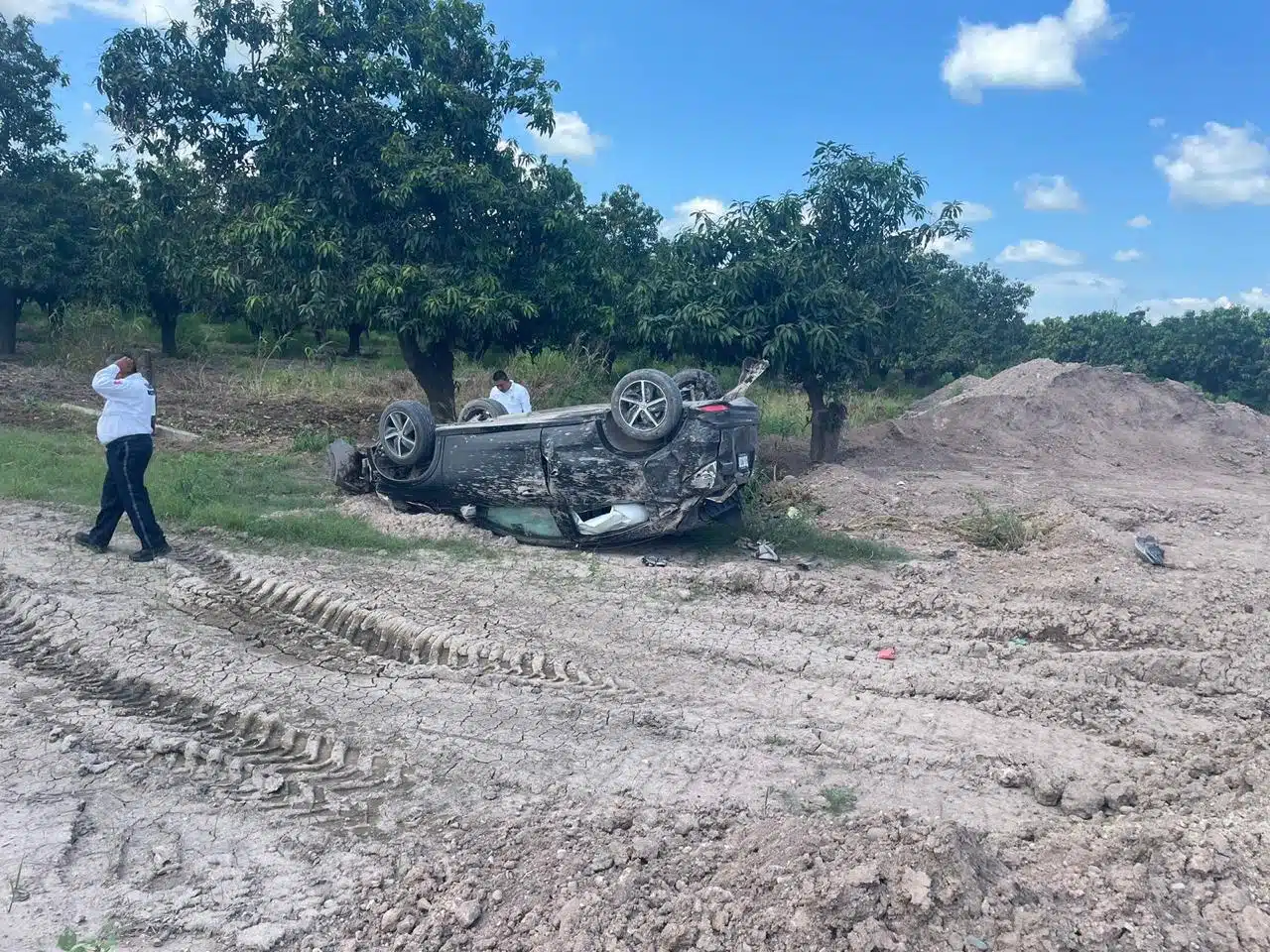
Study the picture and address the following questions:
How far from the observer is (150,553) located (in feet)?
24.1

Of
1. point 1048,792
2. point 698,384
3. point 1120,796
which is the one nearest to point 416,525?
point 698,384

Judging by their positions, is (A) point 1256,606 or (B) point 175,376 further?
(B) point 175,376

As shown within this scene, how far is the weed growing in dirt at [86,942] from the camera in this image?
9.80 ft

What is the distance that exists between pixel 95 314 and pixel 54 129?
4022 mm

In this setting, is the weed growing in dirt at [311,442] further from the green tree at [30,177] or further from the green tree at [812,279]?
the green tree at [30,177]

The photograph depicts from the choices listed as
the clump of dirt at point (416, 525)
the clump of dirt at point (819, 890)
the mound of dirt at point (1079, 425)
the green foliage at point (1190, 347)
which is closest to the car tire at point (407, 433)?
the clump of dirt at point (416, 525)

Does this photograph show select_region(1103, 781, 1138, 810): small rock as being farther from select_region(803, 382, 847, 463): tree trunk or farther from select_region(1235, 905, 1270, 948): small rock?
select_region(803, 382, 847, 463): tree trunk

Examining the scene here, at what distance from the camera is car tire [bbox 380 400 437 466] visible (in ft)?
28.1

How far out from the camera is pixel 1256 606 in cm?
670

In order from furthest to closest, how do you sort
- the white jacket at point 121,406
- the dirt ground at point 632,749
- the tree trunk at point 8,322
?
the tree trunk at point 8,322 < the white jacket at point 121,406 < the dirt ground at point 632,749

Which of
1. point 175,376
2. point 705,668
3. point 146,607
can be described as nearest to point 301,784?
point 705,668

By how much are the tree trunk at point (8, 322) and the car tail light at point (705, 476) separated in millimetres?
18825

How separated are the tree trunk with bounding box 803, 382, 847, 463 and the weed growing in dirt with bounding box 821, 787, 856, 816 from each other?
27.6ft

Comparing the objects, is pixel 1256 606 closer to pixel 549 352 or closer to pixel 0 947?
pixel 0 947
